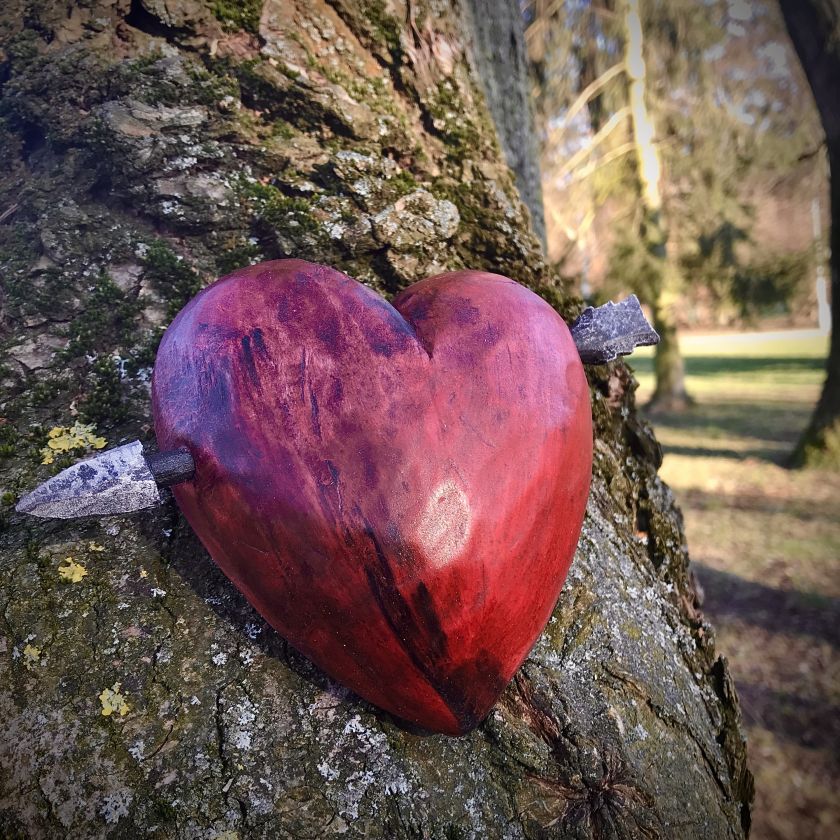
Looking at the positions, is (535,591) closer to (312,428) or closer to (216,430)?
(312,428)

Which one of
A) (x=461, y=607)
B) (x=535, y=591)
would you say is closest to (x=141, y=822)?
(x=461, y=607)

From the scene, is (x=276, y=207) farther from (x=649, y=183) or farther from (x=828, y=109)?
(x=649, y=183)

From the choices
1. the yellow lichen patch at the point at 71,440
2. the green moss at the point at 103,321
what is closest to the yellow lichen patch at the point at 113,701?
the yellow lichen patch at the point at 71,440

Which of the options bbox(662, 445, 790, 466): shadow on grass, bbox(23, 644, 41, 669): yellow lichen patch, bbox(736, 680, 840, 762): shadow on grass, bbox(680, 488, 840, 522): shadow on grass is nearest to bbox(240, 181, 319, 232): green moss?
bbox(23, 644, 41, 669): yellow lichen patch

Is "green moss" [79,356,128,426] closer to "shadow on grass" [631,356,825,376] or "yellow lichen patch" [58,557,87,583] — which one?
"yellow lichen patch" [58,557,87,583]

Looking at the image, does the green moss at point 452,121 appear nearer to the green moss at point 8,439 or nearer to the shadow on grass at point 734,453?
the green moss at point 8,439

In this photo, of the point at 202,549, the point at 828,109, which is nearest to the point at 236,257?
the point at 202,549
